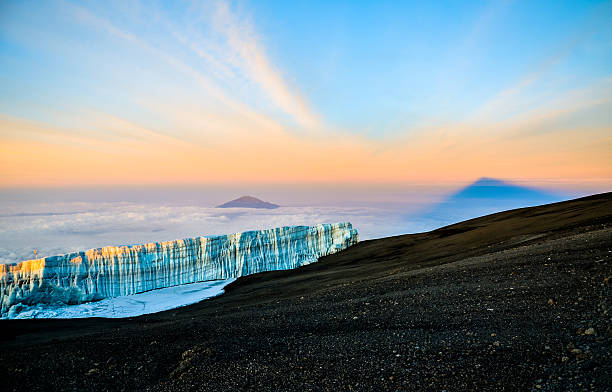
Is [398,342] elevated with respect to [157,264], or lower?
elevated

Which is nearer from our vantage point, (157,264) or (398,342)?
(398,342)

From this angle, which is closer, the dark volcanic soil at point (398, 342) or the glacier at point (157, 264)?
the dark volcanic soil at point (398, 342)

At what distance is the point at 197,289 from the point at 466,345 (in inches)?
1156

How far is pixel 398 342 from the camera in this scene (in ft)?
23.9

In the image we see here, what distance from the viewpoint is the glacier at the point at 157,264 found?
26359 millimetres

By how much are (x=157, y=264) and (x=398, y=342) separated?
101 ft

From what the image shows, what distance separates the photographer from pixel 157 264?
32625mm

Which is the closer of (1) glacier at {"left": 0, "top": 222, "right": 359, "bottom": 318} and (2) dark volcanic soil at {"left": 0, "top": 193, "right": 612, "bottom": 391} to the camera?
(2) dark volcanic soil at {"left": 0, "top": 193, "right": 612, "bottom": 391}

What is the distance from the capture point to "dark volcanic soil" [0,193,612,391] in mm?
5797

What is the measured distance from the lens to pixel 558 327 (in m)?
Answer: 6.55

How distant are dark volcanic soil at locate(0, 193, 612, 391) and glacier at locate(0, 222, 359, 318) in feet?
55.9

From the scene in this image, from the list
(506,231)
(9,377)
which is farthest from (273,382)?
(506,231)

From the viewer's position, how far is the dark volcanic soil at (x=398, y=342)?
19.0 ft

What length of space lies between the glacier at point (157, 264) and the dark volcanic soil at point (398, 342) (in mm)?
17048
